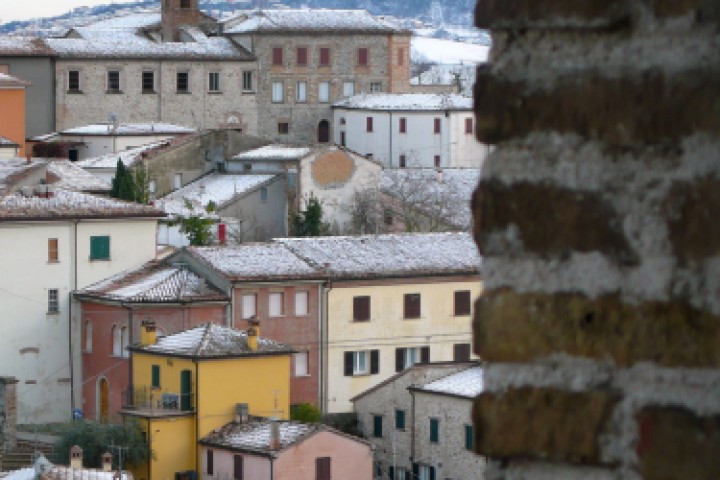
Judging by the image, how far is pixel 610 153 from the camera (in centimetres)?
264

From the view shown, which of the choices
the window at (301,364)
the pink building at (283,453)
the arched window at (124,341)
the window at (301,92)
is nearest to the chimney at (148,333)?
the arched window at (124,341)

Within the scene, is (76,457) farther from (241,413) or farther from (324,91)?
(324,91)

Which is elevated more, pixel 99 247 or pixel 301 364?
pixel 99 247

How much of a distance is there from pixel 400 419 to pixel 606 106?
1266 inches

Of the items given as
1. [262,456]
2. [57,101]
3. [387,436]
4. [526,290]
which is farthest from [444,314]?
[526,290]

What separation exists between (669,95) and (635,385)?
1.12 ft

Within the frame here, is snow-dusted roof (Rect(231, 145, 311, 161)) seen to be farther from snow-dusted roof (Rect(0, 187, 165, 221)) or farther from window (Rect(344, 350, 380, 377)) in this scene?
window (Rect(344, 350, 380, 377))

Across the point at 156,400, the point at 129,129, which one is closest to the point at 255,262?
the point at 156,400

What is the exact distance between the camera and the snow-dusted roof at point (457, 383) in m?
33.3

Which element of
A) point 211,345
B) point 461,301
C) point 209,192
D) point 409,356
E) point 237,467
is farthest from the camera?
point 209,192

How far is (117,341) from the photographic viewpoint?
122 ft

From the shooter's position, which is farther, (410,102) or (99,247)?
(410,102)

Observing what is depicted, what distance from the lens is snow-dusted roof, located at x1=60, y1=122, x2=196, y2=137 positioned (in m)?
55.5

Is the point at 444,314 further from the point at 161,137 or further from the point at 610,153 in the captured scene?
the point at 610,153
